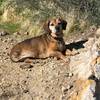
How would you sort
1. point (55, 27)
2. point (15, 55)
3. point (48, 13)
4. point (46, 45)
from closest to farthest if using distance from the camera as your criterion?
point (55, 27) → point (15, 55) → point (46, 45) → point (48, 13)

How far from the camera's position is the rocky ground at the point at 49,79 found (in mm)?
→ 8617

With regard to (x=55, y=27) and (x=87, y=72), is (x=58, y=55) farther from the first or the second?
(x=87, y=72)

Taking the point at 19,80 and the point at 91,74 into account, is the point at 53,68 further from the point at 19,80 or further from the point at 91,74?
the point at 91,74

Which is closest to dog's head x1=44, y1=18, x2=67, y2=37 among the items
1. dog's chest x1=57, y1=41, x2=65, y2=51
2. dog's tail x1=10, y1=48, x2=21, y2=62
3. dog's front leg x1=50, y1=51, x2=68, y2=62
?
dog's chest x1=57, y1=41, x2=65, y2=51

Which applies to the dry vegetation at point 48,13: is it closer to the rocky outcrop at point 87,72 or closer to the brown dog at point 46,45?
the brown dog at point 46,45

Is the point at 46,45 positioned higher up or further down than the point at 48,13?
further down

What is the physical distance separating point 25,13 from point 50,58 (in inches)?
136

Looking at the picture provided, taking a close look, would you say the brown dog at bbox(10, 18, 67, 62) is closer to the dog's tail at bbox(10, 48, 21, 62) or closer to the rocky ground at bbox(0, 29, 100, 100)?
the dog's tail at bbox(10, 48, 21, 62)

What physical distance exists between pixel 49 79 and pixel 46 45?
166 cm

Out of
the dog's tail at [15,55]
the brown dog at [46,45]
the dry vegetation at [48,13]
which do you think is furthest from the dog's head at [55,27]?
the dry vegetation at [48,13]

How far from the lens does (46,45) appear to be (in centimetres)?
1112

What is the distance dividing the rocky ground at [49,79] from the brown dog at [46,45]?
0.69ft

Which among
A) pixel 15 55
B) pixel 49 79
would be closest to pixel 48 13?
pixel 15 55

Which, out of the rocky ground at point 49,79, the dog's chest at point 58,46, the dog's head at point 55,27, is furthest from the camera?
the dog's chest at point 58,46
